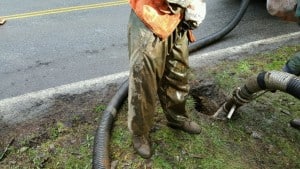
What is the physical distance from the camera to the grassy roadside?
10.1 feet

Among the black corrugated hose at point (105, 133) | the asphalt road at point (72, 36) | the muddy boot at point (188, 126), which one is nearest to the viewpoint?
the black corrugated hose at point (105, 133)

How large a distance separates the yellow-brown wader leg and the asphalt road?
5.89 feet

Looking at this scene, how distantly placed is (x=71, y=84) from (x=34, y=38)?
1.74 meters

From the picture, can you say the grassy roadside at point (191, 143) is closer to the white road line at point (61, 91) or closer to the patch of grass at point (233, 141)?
the patch of grass at point (233, 141)

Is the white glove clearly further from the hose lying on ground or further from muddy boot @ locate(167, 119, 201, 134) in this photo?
muddy boot @ locate(167, 119, 201, 134)

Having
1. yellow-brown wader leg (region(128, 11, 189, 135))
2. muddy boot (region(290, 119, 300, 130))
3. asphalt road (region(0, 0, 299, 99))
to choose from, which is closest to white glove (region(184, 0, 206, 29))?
yellow-brown wader leg (region(128, 11, 189, 135))

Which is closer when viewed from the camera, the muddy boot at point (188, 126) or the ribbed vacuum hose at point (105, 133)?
the ribbed vacuum hose at point (105, 133)

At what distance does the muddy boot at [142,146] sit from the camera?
10.1 feet

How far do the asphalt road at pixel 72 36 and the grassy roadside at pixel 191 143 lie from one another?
106 cm

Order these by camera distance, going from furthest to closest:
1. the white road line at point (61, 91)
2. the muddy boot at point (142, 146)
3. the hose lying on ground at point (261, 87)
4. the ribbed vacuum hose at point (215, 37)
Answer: the ribbed vacuum hose at point (215, 37) < the white road line at point (61, 91) < the muddy boot at point (142, 146) < the hose lying on ground at point (261, 87)

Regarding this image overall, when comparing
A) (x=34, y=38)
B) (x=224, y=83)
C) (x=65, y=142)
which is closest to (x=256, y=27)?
(x=224, y=83)

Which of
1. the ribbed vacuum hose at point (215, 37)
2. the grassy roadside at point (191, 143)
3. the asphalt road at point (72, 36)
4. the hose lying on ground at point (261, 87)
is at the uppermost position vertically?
the hose lying on ground at point (261, 87)

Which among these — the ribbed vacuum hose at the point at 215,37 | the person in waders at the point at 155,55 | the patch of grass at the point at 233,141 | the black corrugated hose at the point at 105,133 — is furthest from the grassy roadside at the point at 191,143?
the ribbed vacuum hose at the point at 215,37

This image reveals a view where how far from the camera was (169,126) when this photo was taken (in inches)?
134
